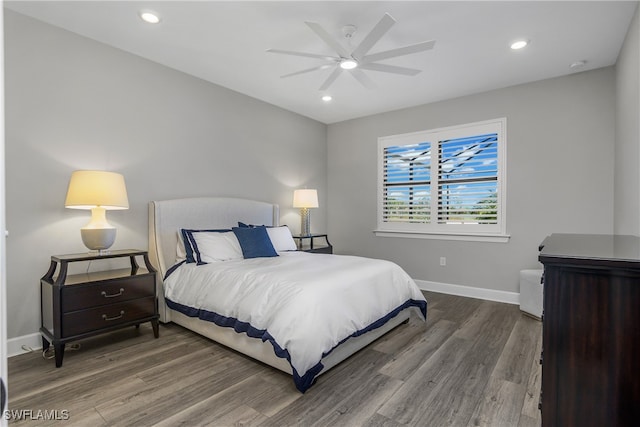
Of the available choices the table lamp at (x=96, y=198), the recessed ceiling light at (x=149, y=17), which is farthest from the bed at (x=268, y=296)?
the recessed ceiling light at (x=149, y=17)

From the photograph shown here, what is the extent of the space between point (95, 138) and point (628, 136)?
473 cm

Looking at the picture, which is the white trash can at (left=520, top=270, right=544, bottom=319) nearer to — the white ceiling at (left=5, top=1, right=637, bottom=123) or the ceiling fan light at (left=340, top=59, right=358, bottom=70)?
the white ceiling at (left=5, top=1, right=637, bottom=123)

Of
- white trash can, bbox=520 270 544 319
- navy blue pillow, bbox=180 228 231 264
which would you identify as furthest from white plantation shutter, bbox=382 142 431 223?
navy blue pillow, bbox=180 228 231 264

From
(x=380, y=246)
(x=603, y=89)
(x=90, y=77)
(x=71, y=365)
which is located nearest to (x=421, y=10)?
(x=603, y=89)

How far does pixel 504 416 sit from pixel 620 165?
277 cm

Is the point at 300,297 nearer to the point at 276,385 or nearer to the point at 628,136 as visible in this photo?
the point at 276,385

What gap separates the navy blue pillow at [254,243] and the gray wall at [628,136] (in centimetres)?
314

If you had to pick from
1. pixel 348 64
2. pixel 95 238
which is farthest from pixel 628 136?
pixel 95 238

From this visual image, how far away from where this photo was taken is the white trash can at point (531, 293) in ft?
11.5

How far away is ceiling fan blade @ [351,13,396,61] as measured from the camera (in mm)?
2176

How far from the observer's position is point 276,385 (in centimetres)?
225

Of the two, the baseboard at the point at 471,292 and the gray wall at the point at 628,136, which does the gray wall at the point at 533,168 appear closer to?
the baseboard at the point at 471,292

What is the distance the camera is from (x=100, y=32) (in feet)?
9.77

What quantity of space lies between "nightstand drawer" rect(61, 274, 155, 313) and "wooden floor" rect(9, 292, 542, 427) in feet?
1.36
